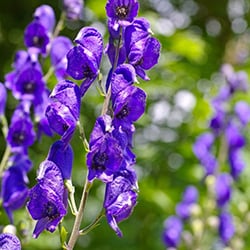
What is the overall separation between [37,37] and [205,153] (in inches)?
48.2

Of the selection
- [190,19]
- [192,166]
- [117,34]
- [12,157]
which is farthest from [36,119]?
[190,19]

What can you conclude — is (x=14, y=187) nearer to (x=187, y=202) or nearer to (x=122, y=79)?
(x=122, y=79)

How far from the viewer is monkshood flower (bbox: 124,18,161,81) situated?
1407 mm

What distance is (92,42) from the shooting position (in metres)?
1.42

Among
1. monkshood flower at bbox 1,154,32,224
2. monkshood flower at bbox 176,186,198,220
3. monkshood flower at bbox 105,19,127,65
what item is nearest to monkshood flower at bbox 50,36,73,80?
monkshood flower at bbox 1,154,32,224

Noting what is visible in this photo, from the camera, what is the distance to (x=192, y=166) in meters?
3.51

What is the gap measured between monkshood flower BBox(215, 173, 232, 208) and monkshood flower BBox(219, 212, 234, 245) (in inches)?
2.5

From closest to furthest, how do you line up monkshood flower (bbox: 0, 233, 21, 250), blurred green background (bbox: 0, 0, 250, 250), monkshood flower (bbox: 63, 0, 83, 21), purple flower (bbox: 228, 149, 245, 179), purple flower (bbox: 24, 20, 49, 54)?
1. monkshood flower (bbox: 0, 233, 21, 250)
2. purple flower (bbox: 24, 20, 49, 54)
3. monkshood flower (bbox: 63, 0, 83, 21)
4. purple flower (bbox: 228, 149, 245, 179)
5. blurred green background (bbox: 0, 0, 250, 250)

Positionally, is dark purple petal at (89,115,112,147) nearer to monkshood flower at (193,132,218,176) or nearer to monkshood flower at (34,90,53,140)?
monkshood flower at (34,90,53,140)

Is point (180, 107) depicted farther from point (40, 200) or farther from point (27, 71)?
point (40, 200)

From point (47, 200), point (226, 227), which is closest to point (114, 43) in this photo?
point (47, 200)

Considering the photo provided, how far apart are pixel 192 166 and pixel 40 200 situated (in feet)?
7.36

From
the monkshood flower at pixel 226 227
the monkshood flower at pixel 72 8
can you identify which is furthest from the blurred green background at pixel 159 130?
the monkshood flower at pixel 72 8

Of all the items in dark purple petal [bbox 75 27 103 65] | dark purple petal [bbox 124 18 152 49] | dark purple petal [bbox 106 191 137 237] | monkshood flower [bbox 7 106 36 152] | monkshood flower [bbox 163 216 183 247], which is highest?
dark purple petal [bbox 124 18 152 49]
